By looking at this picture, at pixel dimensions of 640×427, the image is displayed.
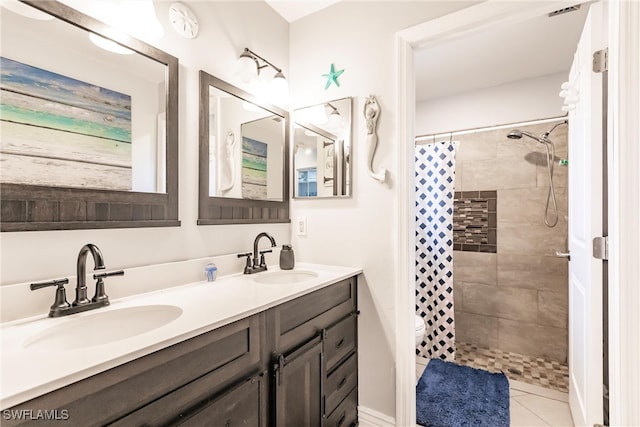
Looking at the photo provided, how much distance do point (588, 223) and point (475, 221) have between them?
4.90ft

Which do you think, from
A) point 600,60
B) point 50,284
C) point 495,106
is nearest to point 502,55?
point 495,106

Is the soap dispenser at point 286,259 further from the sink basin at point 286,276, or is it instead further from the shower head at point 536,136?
the shower head at point 536,136

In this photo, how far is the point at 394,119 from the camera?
168cm

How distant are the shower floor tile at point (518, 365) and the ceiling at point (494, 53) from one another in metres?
2.39

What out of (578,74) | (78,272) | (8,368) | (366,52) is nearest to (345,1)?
(366,52)

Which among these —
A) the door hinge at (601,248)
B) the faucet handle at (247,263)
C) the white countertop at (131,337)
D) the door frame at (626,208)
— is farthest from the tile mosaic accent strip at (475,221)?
the faucet handle at (247,263)

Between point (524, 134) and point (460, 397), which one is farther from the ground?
point (524, 134)

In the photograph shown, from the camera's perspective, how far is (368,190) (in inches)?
69.3

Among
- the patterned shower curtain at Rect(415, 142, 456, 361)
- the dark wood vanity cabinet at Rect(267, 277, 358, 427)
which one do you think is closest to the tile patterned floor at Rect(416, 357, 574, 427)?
the patterned shower curtain at Rect(415, 142, 456, 361)

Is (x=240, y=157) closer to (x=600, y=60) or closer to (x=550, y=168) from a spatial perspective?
(x=600, y=60)

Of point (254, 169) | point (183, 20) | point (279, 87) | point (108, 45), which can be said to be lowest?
point (254, 169)

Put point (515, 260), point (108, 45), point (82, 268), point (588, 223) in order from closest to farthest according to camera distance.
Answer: point (82, 268) → point (108, 45) → point (588, 223) → point (515, 260)

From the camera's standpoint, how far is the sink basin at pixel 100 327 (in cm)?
90

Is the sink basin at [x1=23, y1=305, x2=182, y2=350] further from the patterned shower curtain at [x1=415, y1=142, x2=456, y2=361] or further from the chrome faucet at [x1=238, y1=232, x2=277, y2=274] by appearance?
the patterned shower curtain at [x1=415, y1=142, x2=456, y2=361]
